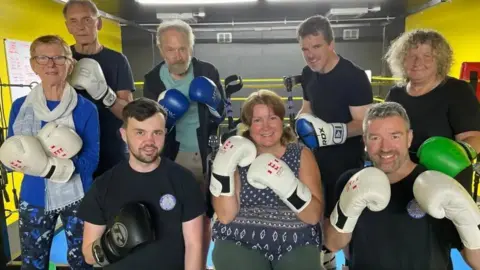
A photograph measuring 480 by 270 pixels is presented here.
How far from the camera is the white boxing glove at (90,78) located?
189 cm

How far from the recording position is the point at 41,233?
1711 millimetres

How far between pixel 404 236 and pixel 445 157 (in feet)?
1.13

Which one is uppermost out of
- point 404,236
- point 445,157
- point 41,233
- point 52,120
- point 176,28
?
point 176,28

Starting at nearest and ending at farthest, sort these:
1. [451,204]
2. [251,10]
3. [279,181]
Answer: [451,204] → [279,181] → [251,10]

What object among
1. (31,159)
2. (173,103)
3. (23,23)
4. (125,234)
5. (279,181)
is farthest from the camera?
(23,23)

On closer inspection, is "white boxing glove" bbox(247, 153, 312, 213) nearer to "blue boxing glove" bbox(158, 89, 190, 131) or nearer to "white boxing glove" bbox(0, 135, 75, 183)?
"blue boxing glove" bbox(158, 89, 190, 131)

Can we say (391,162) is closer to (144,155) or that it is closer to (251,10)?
(144,155)

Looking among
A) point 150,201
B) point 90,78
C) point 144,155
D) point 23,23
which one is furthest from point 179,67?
point 23,23

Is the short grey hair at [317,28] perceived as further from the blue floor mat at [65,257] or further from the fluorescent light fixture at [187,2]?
the fluorescent light fixture at [187,2]

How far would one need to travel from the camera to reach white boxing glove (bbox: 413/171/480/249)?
1.21 metres

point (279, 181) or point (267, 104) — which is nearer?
point (279, 181)

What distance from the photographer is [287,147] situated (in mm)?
1677

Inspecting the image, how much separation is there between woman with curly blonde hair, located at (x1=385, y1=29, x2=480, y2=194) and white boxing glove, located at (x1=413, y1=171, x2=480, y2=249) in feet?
1.18

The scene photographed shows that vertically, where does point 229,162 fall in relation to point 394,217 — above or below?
above
